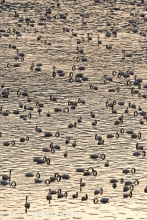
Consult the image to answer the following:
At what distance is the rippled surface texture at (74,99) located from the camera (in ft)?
307

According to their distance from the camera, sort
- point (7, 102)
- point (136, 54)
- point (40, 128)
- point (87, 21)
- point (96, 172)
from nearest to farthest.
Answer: point (96, 172) < point (40, 128) < point (7, 102) < point (136, 54) < point (87, 21)

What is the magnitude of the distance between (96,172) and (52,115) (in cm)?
1483

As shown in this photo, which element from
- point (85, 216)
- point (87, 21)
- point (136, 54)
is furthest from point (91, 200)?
point (87, 21)

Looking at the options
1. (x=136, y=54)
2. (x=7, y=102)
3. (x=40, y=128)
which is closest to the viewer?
(x=40, y=128)

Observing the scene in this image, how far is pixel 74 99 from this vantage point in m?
117

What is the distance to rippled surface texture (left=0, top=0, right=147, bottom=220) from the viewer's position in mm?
93500

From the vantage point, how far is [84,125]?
358 feet

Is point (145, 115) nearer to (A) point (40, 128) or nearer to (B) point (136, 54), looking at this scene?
(A) point (40, 128)

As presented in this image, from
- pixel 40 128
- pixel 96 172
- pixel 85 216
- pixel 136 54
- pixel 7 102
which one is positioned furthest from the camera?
pixel 136 54

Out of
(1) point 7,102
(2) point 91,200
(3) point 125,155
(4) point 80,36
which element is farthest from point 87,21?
(2) point 91,200

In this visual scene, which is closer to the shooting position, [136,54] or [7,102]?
[7,102]

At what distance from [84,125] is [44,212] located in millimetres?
19697

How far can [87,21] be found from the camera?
149m

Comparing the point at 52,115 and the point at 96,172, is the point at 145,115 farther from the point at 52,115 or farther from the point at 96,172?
the point at 96,172
